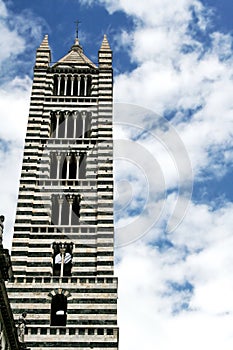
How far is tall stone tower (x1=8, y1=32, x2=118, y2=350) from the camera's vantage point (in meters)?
26.1

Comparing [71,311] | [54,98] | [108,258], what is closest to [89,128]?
[54,98]

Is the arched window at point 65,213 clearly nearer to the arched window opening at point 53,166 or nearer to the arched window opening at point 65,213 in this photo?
the arched window opening at point 65,213

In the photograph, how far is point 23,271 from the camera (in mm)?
27422

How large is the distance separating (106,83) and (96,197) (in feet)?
25.6

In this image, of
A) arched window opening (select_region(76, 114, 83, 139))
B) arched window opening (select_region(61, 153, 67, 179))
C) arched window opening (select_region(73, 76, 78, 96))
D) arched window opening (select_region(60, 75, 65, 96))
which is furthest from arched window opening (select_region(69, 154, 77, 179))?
arched window opening (select_region(60, 75, 65, 96))

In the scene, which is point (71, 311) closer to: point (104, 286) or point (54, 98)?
point (104, 286)

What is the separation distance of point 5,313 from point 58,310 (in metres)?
7.86

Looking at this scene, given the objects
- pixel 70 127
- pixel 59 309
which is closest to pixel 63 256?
pixel 59 309

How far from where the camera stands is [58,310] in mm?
27625

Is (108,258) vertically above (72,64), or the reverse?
(72,64)

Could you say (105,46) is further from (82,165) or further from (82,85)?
(82,165)

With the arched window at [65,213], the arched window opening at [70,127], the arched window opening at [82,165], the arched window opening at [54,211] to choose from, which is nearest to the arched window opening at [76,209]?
the arched window at [65,213]

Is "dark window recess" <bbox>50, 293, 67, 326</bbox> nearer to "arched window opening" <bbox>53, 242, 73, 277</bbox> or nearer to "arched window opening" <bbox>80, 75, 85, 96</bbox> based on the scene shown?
"arched window opening" <bbox>53, 242, 73, 277</bbox>

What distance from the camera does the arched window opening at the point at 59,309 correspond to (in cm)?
2694
